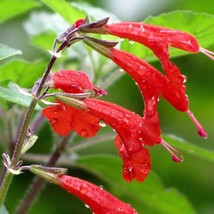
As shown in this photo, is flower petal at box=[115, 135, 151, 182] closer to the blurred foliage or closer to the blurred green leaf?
the blurred foliage

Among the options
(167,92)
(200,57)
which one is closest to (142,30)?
(167,92)

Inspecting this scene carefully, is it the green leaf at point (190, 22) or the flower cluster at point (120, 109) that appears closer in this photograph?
the flower cluster at point (120, 109)

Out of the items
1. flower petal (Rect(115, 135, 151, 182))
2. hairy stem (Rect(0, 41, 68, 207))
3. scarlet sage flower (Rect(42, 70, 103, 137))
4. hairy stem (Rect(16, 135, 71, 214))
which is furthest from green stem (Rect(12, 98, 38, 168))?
hairy stem (Rect(16, 135, 71, 214))

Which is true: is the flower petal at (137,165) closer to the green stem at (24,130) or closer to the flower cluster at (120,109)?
the flower cluster at (120,109)

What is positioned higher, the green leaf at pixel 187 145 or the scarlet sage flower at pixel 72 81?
the scarlet sage flower at pixel 72 81

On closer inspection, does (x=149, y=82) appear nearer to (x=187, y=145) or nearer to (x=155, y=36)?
(x=155, y=36)

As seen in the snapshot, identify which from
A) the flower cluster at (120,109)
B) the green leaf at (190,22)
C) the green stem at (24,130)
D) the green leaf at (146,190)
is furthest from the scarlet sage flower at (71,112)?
the green leaf at (146,190)
